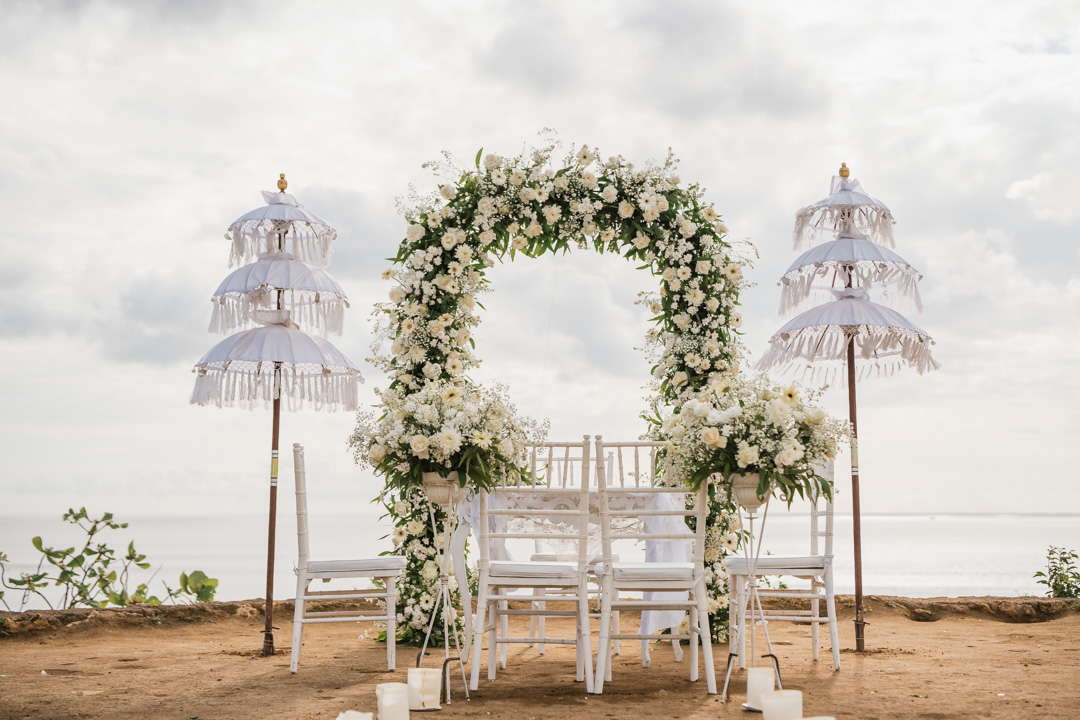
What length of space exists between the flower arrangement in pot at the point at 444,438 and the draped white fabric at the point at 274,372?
158 cm

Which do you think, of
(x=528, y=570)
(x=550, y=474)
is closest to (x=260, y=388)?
(x=550, y=474)

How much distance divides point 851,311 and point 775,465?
87.3 inches

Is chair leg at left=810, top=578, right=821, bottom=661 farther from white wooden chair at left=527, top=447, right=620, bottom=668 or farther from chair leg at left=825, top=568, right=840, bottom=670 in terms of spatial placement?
white wooden chair at left=527, top=447, right=620, bottom=668

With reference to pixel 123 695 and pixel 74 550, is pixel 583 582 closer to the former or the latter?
pixel 123 695

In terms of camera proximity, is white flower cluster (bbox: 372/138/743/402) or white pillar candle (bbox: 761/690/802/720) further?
white flower cluster (bbox: 372/138/743/402)

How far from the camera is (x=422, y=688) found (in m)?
4.07

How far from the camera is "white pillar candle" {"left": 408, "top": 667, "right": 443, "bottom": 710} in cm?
406

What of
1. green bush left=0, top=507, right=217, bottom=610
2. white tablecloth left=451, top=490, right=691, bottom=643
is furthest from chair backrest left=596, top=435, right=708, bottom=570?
green bush left=0, top=507, right=217, bottom=610

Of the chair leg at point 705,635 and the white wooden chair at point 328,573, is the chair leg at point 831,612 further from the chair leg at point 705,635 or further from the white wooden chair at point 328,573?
the white wooden chair at point 328,573

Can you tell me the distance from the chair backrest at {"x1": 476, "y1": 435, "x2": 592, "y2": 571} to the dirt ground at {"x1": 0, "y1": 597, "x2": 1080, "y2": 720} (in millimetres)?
744

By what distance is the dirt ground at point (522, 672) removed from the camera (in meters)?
4.12

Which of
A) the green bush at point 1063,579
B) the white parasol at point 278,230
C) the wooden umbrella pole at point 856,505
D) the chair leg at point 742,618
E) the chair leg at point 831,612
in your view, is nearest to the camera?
the chair leg at point 742,618

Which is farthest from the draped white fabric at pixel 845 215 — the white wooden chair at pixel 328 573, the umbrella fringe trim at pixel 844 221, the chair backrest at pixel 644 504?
the white wooden chair at pixel 328 573

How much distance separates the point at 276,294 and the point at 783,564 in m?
3.71
